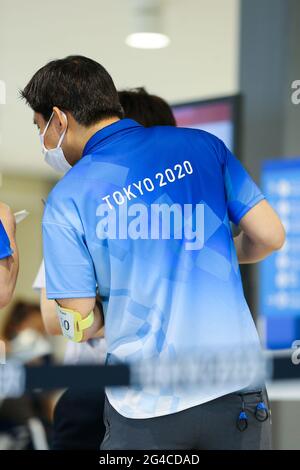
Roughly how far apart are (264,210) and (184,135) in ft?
0.64

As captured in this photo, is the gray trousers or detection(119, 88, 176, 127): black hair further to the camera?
detection(119, 88, 176, 127): black hair

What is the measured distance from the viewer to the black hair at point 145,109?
1.78m

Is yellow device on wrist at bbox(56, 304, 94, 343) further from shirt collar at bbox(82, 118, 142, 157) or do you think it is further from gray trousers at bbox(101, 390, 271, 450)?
shirt collar at bbox(82, 118, 142, 157)

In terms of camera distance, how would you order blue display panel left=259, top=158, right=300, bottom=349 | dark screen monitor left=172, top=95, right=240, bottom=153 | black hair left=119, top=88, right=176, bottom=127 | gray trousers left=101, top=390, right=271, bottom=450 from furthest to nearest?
dark screen monitor left=172, top=95, right=240, bottom=153, blue display panel left=259, top=158, right=300, bottom=349, black hair left=119, top=88, right=176, bottom=127, gray trousers left=101, top=390, right=271, bottom=450

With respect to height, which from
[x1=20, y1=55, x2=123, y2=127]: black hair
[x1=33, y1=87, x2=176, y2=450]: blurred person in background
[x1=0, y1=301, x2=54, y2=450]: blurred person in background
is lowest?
[x1=0, y1=301, x2=54, y2=450]: blurred person in background

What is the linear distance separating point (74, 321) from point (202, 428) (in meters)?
0.28

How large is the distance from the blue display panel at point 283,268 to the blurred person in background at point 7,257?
99 cm

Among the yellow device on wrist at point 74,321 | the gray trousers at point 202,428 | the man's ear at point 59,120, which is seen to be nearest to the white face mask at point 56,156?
the man's ear at point 59,120

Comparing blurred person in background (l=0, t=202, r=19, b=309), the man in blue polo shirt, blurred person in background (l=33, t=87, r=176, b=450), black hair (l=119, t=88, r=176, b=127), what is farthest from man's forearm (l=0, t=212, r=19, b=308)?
black hair (l=119, t=88, r=176, b=127)

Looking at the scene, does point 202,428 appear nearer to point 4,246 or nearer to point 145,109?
point 4,246

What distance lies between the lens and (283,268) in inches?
100

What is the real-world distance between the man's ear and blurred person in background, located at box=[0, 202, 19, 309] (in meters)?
0.23

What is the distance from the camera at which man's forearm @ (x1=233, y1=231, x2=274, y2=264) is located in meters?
1.54

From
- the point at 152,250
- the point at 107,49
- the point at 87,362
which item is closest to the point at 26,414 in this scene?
the point at 107,49
